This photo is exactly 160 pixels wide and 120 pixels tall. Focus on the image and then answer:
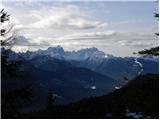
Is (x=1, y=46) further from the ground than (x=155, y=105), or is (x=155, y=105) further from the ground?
(x=1, y=46)

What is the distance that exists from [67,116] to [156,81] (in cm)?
522

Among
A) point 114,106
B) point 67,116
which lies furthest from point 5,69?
point 114,106

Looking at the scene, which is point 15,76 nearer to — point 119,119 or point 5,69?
point 5,69

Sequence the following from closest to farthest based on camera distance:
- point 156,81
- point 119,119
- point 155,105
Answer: point 119,119 → point 155,105 → point 156,81

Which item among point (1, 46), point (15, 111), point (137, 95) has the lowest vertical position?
point (15, 111)

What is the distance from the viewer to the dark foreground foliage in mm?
17156

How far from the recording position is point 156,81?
20297mm

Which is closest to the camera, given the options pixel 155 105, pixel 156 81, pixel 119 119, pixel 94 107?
pixel 119 119

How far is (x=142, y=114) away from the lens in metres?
16.8

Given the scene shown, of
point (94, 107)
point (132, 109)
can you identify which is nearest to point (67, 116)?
point (94, 107)

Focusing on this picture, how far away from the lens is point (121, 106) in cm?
1805

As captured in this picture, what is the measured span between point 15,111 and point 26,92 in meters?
1.16

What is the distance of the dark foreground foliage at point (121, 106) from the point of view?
1716 cm

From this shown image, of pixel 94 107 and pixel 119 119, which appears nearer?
pixel 119 119
